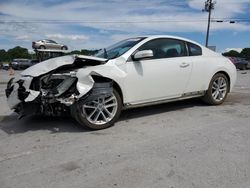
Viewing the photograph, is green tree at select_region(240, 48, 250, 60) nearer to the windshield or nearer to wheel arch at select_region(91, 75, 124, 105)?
the windshield

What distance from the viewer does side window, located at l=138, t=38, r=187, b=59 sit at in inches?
213

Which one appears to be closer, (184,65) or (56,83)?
(56,83)

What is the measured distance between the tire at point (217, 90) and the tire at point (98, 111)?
7.53ft

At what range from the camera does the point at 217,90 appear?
6.36 m

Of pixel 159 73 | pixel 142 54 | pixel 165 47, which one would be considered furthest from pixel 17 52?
pixel 142 54

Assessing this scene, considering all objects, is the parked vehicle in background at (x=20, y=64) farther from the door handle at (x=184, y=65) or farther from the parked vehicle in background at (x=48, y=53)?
the door handle at (x=184, y=65)

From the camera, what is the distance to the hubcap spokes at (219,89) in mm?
6297

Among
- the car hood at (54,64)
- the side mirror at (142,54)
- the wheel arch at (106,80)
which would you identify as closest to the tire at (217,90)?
the side mirror at (142,54)

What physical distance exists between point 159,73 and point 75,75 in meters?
1.58

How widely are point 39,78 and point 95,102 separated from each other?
0.97m

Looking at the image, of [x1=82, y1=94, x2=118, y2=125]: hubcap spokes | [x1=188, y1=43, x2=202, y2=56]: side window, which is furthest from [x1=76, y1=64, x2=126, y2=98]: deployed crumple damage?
[x1=188, y1=43, x2=202, y2=56]: side window

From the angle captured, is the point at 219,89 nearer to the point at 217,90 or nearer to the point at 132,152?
the point at 217,90

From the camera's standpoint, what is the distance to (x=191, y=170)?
10.2ft

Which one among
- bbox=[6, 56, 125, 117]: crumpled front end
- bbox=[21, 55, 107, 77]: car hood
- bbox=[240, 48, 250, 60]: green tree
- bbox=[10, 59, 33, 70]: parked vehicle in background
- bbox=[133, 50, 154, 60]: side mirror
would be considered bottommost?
bbox=[240, 48, 250, 60]: green tree
